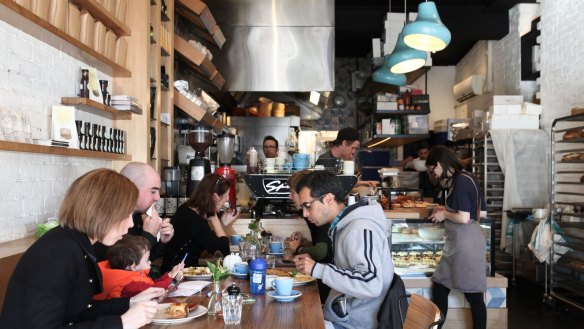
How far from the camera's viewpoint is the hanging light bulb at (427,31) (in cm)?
617

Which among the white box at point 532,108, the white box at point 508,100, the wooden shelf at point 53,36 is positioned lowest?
the wooden shelf at point 53,36

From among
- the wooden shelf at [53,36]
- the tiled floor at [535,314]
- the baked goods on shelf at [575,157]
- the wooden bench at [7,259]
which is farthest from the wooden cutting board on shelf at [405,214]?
the wooden bench at [7,259]

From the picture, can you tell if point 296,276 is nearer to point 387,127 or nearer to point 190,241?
point 190,241

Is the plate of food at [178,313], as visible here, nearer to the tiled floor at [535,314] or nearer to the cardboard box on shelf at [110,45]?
the cardboard box on shelf at [110,45]

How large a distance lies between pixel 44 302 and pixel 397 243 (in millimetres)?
4290

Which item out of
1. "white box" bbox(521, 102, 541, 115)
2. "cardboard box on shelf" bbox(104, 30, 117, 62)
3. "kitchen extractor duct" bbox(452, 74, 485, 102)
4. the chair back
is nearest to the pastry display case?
"cardboard box on shelf" bbox(104, 30, 117, 62)

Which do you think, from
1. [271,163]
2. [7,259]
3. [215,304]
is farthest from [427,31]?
[7,259]

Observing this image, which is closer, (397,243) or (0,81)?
(0,81)

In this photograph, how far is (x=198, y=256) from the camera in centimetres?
457

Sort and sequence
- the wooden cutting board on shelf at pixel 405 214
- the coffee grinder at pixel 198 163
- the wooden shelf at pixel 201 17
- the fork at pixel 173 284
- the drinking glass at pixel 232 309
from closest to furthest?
the drinking glass at pixel 232 309 → the fork at pixel 173 284 → the wooden cutting board on shelf at pixel 405 214 → the coffee grinder at pixel 198 163 → the wooden shelf at pixel 201 17

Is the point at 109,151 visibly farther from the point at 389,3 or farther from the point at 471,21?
the point at 471,21

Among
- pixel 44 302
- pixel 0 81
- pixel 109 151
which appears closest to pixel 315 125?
pixel 109 151

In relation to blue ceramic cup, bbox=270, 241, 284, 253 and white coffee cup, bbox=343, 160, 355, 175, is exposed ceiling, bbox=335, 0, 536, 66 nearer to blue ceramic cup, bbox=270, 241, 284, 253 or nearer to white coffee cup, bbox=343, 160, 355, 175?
white coffee cup, bbox=343, 160, 355, 175

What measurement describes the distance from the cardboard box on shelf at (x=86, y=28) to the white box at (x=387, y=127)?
758cm
